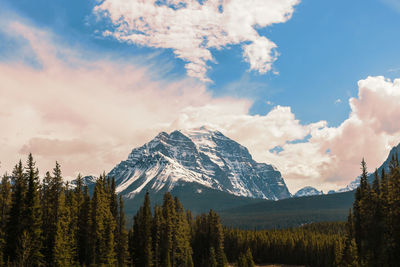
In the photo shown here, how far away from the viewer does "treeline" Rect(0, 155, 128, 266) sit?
64.1 meters

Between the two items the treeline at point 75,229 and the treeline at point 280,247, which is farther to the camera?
the treeline at point 280,247

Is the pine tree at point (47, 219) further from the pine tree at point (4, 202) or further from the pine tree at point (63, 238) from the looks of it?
the pine tree at point (4, 202)

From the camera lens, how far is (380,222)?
66000 mm

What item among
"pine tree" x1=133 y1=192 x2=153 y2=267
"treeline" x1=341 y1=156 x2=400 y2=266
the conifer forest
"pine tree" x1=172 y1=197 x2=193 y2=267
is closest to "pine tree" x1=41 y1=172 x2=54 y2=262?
the conifer forest

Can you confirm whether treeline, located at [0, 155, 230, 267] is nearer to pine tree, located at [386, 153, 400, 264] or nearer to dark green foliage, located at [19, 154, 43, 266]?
dark green foliage, located at [19, 154, 43, 266]

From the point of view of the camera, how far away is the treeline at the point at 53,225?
210 ft

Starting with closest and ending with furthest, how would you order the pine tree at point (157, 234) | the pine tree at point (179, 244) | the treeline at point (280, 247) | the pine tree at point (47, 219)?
the pine tree at point (47, 219), the pine tree at point (157, 234), the pine tree at point (179, 244), the treeline at point (280, 247)

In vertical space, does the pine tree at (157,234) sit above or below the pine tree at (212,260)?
above

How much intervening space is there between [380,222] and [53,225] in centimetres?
5533

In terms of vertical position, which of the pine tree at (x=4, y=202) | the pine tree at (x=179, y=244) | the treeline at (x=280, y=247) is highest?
the pine tree at (x=4, y=202)

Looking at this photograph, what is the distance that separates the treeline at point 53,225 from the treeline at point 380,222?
47.7 metres

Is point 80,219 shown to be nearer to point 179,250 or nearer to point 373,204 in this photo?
point 179,250

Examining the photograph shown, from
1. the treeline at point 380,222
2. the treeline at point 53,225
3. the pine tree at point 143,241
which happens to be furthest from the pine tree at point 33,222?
the treeline at point 380,222

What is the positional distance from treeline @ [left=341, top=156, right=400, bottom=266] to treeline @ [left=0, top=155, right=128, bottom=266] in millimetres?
47697
